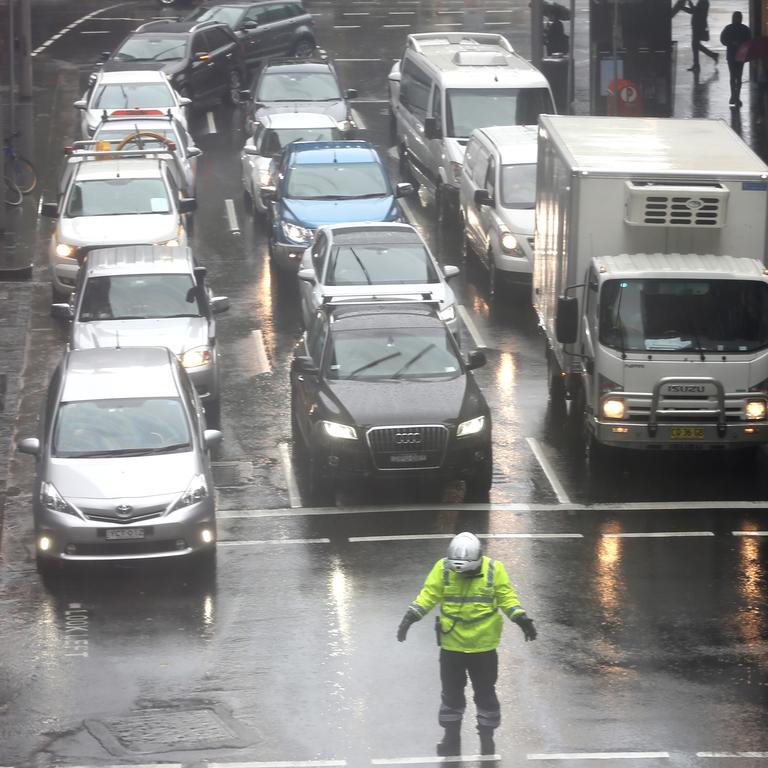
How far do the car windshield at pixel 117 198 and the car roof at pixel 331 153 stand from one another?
286 centimetres

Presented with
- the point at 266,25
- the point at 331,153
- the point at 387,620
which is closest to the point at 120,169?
the point at 331,153

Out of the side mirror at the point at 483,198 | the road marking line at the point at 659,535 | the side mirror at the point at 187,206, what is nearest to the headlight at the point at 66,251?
the side mirror at the point at 187,206

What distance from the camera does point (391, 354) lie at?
18641 mm

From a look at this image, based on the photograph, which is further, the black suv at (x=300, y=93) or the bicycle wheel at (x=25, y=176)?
the black suv at (x=300, y=93)

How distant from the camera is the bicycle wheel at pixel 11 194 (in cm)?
3142

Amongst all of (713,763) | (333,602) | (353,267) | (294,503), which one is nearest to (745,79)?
(353,267)

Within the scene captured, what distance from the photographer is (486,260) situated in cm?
2644

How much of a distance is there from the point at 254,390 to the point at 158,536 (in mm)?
6863

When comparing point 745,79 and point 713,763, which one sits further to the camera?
point 745,79

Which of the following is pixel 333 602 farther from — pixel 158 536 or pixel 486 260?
pixel 486 260

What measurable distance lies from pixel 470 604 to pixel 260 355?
12.6m

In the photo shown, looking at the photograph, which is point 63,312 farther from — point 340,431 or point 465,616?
point 465,616

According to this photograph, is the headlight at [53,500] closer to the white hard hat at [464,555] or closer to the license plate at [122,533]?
the license plate at [122,533]

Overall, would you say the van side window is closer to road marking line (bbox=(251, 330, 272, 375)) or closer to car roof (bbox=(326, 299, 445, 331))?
road marking line (bbox=(251, 330, 272, 375))
